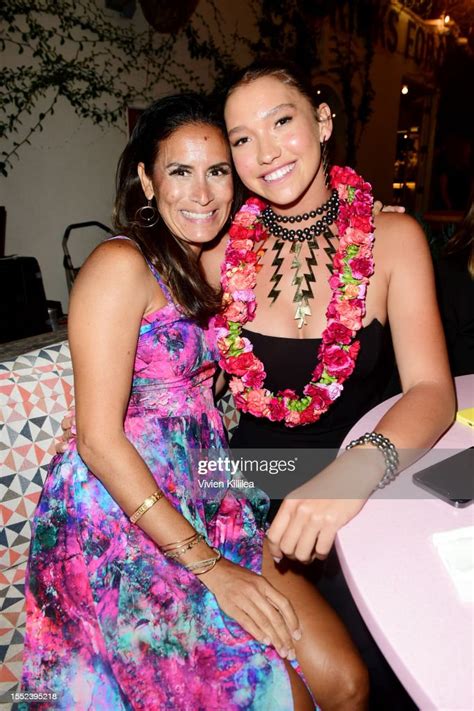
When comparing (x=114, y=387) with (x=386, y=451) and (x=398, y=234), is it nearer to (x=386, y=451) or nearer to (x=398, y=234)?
(x=386, y=451)

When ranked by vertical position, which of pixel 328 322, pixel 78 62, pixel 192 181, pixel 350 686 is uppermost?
pixel 78 62

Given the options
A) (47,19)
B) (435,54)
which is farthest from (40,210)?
(435,54)

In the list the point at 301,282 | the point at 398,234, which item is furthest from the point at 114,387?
the point at 398,234

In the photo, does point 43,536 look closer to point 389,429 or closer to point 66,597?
point 66,597

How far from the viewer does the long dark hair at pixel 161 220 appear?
144cm

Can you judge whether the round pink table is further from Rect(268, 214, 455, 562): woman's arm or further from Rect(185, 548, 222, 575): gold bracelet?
Rect(185, 548, 222, 575): gold bracelet

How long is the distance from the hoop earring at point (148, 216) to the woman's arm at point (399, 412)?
0.68 meters

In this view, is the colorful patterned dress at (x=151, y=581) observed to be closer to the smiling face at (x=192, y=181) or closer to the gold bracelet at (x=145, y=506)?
the gold bracelet at (x=145, y=506)

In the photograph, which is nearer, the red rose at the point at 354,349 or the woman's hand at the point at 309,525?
the woman's hand at the point at 309,525

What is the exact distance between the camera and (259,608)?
3.58 feet

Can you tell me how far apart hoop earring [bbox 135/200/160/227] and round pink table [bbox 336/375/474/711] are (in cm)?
99

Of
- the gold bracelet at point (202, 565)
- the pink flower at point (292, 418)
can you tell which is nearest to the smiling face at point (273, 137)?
the pink flower at point (292, 418)

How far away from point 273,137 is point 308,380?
2.36ft

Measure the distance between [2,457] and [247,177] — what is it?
42.4 inches
